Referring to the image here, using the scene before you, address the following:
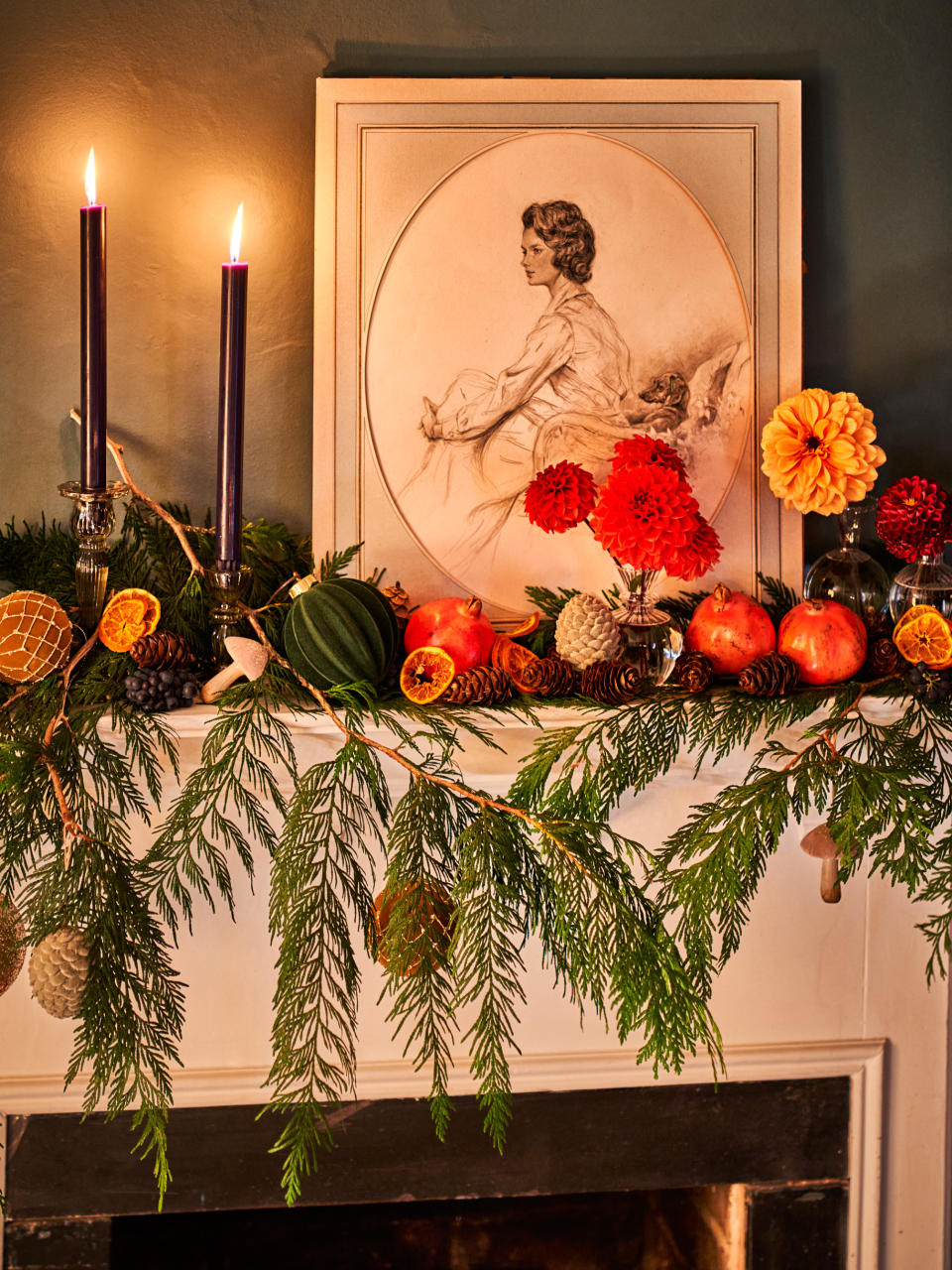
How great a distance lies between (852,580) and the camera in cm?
102

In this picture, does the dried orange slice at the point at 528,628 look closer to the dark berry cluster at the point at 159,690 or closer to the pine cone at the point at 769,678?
the pine cone at the point at 769,678

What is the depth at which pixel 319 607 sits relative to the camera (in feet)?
2.82

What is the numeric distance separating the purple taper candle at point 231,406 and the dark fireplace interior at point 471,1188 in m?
0.67

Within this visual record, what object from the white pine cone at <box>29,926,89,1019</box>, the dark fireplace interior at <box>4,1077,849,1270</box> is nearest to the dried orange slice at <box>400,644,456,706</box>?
the white pine cone at <box>29,926,89,1019</box>

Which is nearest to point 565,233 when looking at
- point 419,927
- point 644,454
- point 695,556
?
point 644,454

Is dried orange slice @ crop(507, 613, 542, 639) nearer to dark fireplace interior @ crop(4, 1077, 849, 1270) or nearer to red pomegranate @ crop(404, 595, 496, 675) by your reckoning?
red pomegranate @ crop(404, 595, 496, 675)

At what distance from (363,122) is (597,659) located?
61cm

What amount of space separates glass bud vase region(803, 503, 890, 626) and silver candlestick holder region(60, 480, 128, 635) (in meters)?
0.70

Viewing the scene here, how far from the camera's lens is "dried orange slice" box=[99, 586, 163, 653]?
2.95 feet

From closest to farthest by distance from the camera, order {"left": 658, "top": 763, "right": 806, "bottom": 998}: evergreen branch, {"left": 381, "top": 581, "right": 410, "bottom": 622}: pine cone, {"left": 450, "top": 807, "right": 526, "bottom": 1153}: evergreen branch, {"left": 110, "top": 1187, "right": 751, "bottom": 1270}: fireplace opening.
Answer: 1. {"left": 450, "top": 807, "right": 526, "bottom": 1153}: evergreen branch
2. {"left": 658, "top": 763, "right": 806, "bottom": 998}: evergreen branch
3. {"left": 381, "top": 581, "right": 410, "bottom": 622}: pine cone
4. {"left": 110, "top": 1187, "right": 751, "bottom": 1270}: fireplace opening

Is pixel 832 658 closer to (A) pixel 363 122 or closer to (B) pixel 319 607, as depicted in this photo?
(B) pixel 319 607

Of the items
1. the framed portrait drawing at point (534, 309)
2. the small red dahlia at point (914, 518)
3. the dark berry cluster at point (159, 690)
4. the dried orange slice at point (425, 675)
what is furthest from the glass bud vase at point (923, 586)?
the dark berry cluster at point (159, 690)

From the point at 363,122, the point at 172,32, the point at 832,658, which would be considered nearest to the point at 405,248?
the point at 363,122

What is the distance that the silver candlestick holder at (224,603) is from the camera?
922 millimetres
